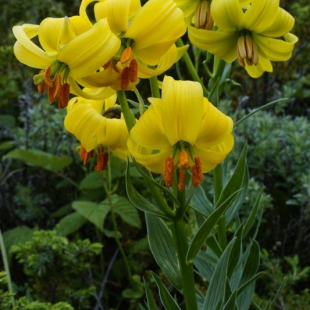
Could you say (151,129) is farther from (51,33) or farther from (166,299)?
(166,299)

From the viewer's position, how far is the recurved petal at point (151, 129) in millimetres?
897

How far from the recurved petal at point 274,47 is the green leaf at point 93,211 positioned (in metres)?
1.00

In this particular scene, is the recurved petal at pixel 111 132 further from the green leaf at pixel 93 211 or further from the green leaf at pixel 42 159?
the green leaf at pixel 42 159

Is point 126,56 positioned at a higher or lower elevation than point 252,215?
higher

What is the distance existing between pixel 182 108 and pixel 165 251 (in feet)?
1.37

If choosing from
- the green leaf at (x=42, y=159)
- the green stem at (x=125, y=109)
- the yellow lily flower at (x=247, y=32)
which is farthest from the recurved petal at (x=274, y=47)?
the green leaf at (x=42, y=159)

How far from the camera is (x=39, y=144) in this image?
2697 millimetres

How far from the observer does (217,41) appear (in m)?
1.10

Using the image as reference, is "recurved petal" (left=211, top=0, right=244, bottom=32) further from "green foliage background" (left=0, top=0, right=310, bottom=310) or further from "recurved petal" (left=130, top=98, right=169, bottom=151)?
"green foliage background" (left=0, top=0, right=310, bottom=310)

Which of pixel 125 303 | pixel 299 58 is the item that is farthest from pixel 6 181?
pixel 299 58

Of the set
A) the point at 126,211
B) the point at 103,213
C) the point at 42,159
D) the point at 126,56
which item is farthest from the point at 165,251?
the point at 42,159

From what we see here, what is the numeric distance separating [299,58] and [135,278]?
7.04 feet

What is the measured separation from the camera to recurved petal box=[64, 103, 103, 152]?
1.04m

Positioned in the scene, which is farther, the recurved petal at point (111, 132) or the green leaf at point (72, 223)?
the green leaf at point (72, 223)
